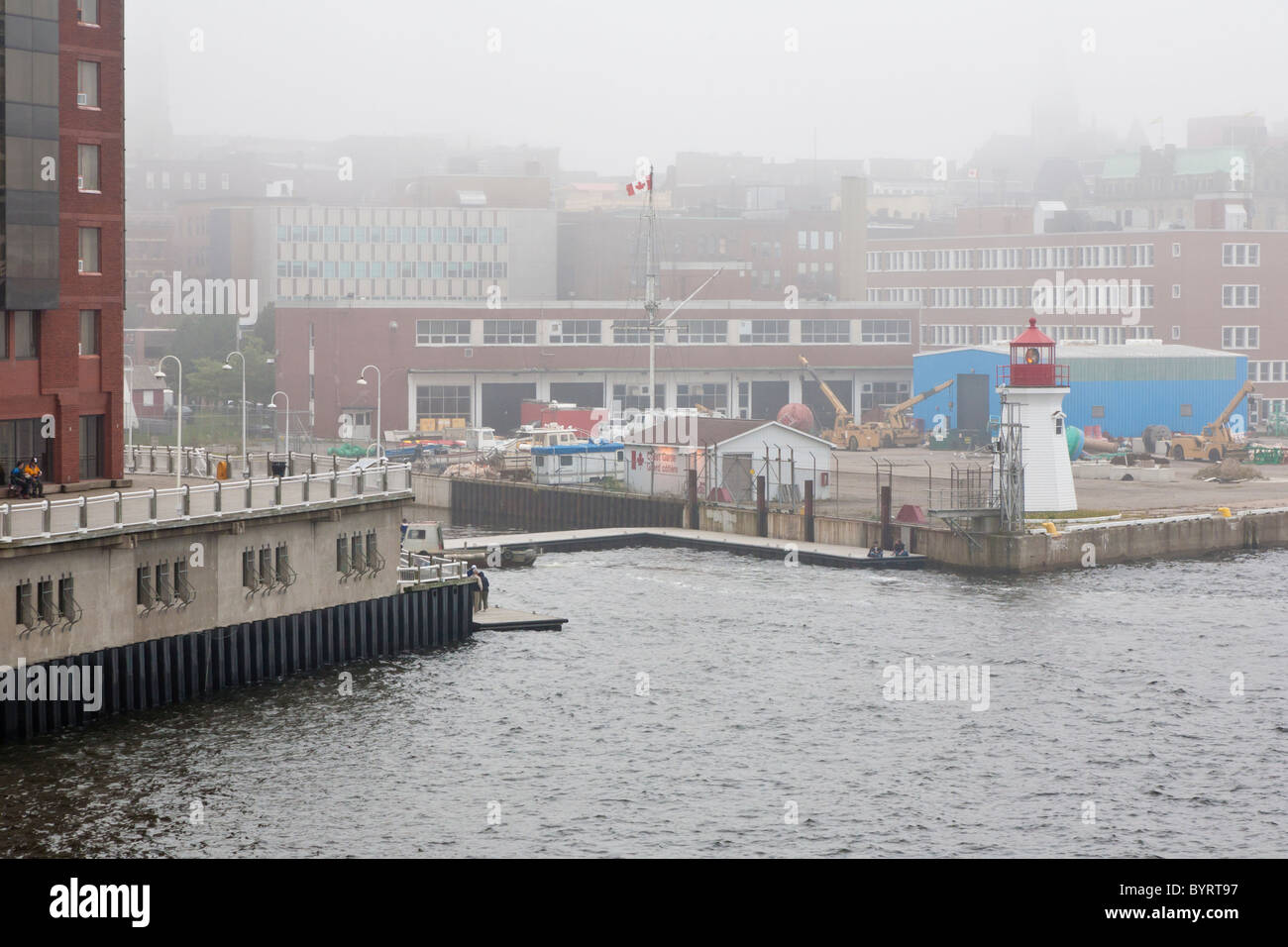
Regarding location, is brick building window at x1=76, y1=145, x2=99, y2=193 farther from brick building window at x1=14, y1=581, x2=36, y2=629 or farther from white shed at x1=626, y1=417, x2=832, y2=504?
white shed at x1=626, y1=417, x2=832, y2=504

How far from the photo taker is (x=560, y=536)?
258 feet

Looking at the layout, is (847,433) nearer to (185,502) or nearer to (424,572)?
(424,572)

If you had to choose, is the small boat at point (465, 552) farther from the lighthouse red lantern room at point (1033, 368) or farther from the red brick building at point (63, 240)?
the lighthouse red lantern room at point (1033, 368)

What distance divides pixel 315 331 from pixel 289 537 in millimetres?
76752

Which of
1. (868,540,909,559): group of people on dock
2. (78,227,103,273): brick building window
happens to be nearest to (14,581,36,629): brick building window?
(78,227,103,273): brick building window

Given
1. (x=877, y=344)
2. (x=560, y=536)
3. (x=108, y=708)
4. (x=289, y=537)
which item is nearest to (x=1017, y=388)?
(x=560, y=536)

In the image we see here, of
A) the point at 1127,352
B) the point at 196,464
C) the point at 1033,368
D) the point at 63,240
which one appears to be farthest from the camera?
the point at 1127,352

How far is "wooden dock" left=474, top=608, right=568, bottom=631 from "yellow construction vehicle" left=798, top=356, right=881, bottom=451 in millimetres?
60966

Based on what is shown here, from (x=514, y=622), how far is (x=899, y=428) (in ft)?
219

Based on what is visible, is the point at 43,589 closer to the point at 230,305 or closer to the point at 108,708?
the point at 108,708

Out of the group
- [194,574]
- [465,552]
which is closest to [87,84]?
[194,574]

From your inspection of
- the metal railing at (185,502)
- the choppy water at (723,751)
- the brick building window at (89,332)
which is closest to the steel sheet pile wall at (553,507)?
the choppy water at (723,751)

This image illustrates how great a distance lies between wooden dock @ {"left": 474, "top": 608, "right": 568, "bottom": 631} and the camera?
55875 mm

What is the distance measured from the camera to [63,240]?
48.9m
